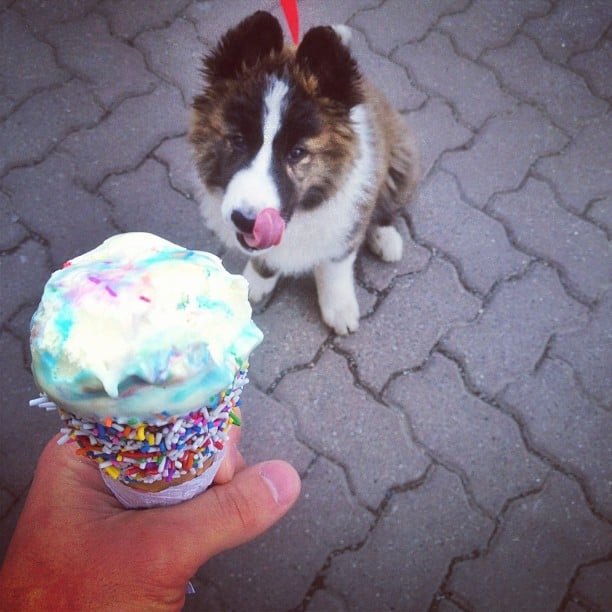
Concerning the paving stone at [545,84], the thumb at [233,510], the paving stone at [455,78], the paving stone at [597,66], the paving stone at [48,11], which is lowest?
the thumb at [233,510]

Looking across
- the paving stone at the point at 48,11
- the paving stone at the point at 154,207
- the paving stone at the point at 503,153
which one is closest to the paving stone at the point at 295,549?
the paving stone at the point at 154,207

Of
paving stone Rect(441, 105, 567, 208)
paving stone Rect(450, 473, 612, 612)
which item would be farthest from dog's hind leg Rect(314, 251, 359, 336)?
paving stone Rect(450, 473, 612, 612)

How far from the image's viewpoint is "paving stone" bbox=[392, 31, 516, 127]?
2.93 m

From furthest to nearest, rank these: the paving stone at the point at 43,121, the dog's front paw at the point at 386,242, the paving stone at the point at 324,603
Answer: the paving stone at the point at 43,121 → the dog's front paw at the point at 386,242 → the paving stone at the point at 324,603

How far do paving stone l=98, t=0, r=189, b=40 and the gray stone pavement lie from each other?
0.01 meters

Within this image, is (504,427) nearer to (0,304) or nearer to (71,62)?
(0,304)

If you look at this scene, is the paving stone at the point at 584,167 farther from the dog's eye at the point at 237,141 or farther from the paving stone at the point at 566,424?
the dog's eye at the point at 237,141

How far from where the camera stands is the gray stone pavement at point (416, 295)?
2246 mm

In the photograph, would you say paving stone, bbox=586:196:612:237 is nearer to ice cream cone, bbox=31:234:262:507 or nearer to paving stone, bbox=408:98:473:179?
paving stone, bbox=408:98:473:179

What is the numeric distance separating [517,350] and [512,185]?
80cm

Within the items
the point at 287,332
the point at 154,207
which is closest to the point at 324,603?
the point at 287,332

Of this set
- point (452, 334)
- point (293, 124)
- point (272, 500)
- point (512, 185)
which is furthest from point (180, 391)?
point (512, 185)

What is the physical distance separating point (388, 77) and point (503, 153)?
2.27 ft

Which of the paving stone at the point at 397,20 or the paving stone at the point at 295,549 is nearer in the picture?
the paving stone at the point at 295,549
